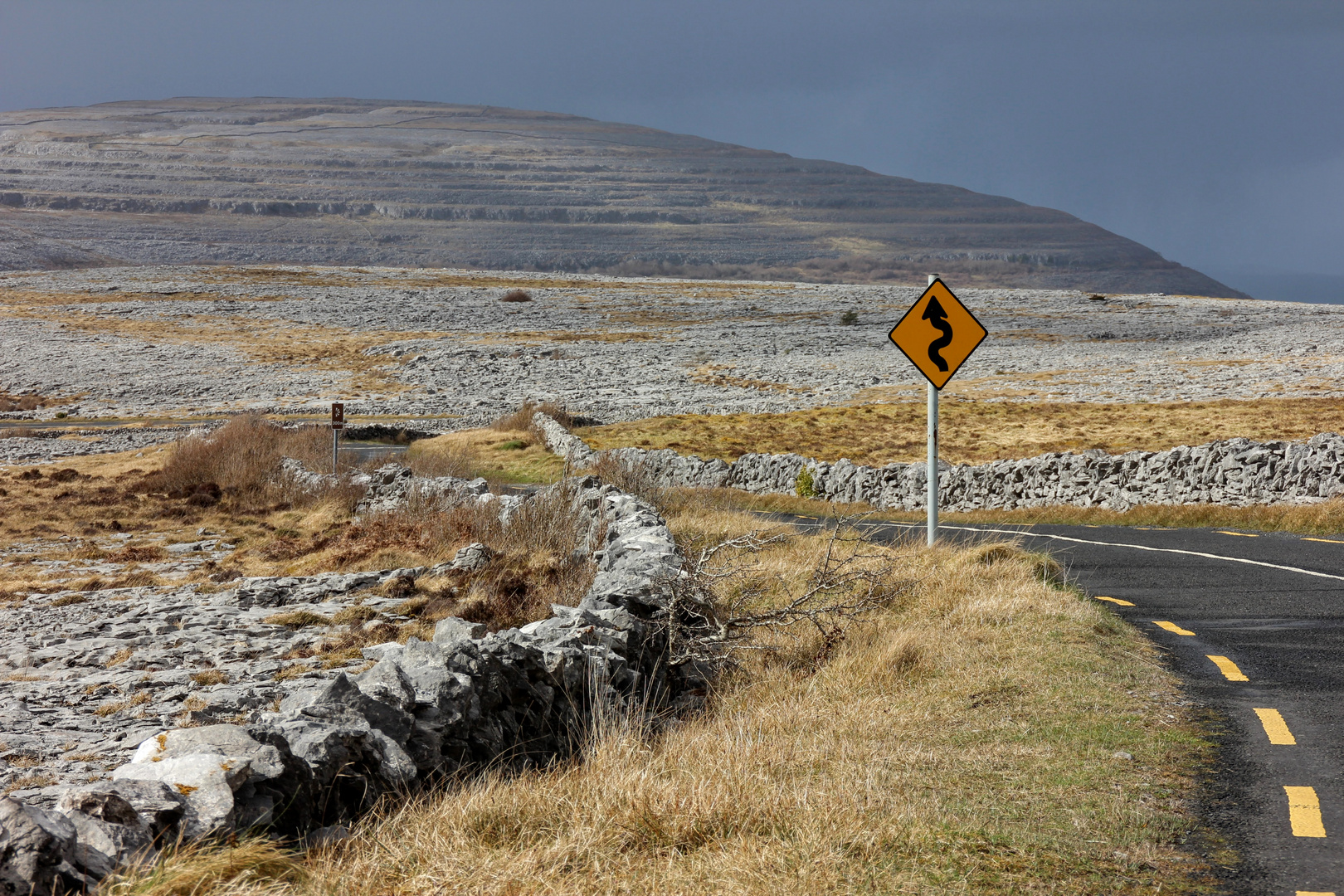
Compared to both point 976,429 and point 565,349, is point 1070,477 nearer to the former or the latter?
point 976,429

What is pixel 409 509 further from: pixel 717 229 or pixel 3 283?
pixel 717 229

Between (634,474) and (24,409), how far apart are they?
1468 inches

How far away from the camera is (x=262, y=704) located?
335 inches

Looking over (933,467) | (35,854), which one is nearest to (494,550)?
(933,467)

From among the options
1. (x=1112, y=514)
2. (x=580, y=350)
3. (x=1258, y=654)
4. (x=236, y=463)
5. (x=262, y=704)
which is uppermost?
(x=580, y=350)

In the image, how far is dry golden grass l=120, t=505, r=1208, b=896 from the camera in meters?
4.34

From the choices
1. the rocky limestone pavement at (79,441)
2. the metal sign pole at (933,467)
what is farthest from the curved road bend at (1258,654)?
the rocky limestone pavement at (79,441)

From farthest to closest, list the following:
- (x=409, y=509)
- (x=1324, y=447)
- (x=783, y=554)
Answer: (x=1324, y=447) → (x=409, y=509) → (x=783, y=554)

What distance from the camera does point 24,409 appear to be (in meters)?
44.7

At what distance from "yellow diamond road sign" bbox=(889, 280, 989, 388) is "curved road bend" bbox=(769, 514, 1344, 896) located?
122 inches

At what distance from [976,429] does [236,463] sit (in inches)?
909

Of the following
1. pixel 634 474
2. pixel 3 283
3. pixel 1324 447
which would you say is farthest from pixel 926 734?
pixel 3 283

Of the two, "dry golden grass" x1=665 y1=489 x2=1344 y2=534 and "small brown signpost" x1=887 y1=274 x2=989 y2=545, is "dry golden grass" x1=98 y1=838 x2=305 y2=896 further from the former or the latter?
"dry golden grass" x1=665 y1=489 x2=1344 y2=534

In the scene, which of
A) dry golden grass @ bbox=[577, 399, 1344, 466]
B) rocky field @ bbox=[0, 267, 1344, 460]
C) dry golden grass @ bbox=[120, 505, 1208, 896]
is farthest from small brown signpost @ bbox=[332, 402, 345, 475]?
rocky field @ bbox=[0, 267, 1344, 460]
